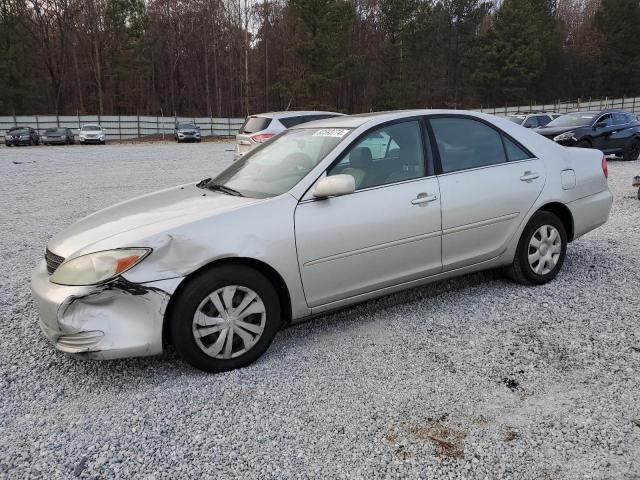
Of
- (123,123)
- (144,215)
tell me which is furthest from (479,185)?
(123,123)

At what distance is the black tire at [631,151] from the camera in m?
15.1

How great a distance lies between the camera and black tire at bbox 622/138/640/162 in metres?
15.1

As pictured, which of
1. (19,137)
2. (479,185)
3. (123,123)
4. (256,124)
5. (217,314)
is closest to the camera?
(217,314)

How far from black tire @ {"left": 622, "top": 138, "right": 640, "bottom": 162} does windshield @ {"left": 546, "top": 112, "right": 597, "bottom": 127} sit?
1.50 m

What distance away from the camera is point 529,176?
4285 millimetres

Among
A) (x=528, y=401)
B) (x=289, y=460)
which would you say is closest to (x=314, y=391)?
(x=289, y=460)

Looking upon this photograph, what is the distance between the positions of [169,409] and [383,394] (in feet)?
3.85

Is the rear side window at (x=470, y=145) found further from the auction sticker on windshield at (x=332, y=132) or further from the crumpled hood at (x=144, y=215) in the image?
the crumpled hood at (x=144, y=215)

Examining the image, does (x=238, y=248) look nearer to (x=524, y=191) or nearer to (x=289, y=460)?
(x=289, y=460)

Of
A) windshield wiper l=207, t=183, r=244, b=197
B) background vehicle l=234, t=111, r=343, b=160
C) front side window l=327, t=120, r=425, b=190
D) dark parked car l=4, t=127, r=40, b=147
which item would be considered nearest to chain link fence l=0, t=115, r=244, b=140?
dark parked car l=4, t=127, r=40, b=147

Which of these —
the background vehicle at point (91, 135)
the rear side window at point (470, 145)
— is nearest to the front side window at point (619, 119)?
the rear side window at point (470, 145)

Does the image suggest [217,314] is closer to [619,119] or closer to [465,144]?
[465,144]

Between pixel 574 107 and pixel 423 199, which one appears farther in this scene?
pixel 574 107

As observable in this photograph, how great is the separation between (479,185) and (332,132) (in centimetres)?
120
